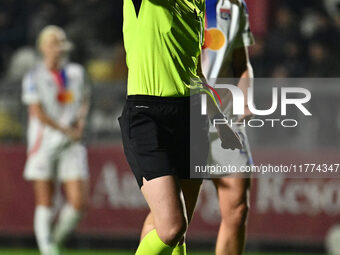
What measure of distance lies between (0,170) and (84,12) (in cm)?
269

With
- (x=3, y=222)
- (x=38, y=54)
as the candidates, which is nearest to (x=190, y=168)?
(x=3, y=222)

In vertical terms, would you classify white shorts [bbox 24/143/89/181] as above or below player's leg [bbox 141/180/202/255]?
below

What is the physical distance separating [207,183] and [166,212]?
5592 millimetres

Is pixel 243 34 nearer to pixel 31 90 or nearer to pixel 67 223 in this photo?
pixel 31 90

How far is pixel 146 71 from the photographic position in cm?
498

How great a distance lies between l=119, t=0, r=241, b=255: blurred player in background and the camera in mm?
4895

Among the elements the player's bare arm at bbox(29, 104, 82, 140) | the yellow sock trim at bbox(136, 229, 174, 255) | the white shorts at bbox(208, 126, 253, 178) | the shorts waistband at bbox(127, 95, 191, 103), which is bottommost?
the player's bare arm at bbox(29, 104, 82, 140)

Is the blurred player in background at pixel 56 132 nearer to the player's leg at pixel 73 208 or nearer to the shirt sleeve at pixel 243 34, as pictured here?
the player's leg at pixel 73 208

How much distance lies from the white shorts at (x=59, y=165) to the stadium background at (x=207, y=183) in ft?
3.44

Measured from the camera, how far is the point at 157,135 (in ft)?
16.3

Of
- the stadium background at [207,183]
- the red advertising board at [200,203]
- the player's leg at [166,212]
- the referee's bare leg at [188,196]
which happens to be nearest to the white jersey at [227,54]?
the referee's bare leg at [188,196]

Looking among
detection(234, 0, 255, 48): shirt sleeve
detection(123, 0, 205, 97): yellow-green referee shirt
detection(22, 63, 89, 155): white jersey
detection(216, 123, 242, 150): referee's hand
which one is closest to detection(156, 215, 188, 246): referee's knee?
detection(216, 123, 242, 150): referee's hand

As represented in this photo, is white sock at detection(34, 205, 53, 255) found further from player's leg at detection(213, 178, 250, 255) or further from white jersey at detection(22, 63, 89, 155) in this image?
player's leg at detection(213, 178, 250, 255)

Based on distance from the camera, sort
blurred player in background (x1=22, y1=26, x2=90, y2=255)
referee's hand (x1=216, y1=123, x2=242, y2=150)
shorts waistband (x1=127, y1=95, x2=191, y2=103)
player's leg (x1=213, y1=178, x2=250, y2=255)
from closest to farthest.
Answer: shorts waistband (x1=127, y1=95, x2=191, y2=103)
referee's hand (x1=216, y1=123, x2=242, y2=150)
player's leg (x1=213, y1=178, x2=250, y2=255)
blurred player in background (x1=22, y1=26, x2=90, y2=255)
